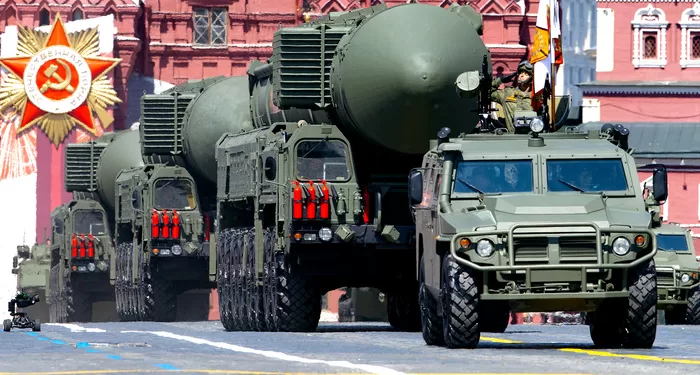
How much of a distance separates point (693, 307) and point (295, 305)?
10.8 meters

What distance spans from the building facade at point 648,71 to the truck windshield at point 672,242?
3809 cm

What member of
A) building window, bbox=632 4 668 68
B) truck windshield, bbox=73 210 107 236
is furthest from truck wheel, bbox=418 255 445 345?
building window, bbox=632 4 668 68

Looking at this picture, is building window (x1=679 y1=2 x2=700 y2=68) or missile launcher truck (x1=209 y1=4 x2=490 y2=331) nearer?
missile launcher truck (x1=209 y1=4 x2=490 y2=331)

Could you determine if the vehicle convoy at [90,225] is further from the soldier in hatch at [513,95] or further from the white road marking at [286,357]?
the white road marking at [286,357]

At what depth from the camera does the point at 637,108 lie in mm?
82562

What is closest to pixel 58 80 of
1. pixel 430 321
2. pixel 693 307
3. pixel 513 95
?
pixel 693 307

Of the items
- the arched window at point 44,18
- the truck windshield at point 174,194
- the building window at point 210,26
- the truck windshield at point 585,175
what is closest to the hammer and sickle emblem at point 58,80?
the arched window at point 44,18

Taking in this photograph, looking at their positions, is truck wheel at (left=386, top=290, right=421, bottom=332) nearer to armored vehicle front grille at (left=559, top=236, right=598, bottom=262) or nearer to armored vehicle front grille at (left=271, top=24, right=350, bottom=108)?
armored vehicle front grille at (left=271, top=24, right=350, bottom=108)

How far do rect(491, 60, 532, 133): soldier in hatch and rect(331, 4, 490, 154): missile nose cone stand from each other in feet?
2.26

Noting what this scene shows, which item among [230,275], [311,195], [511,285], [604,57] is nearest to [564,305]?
[511,285]

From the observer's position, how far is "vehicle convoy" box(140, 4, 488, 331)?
2922 centimetres

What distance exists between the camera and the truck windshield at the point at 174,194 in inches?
1660

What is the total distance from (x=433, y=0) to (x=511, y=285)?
194 ft

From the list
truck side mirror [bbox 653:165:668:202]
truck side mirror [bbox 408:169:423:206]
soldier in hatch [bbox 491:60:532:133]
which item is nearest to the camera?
truck side mirror [bbox 653:165:668:202]
